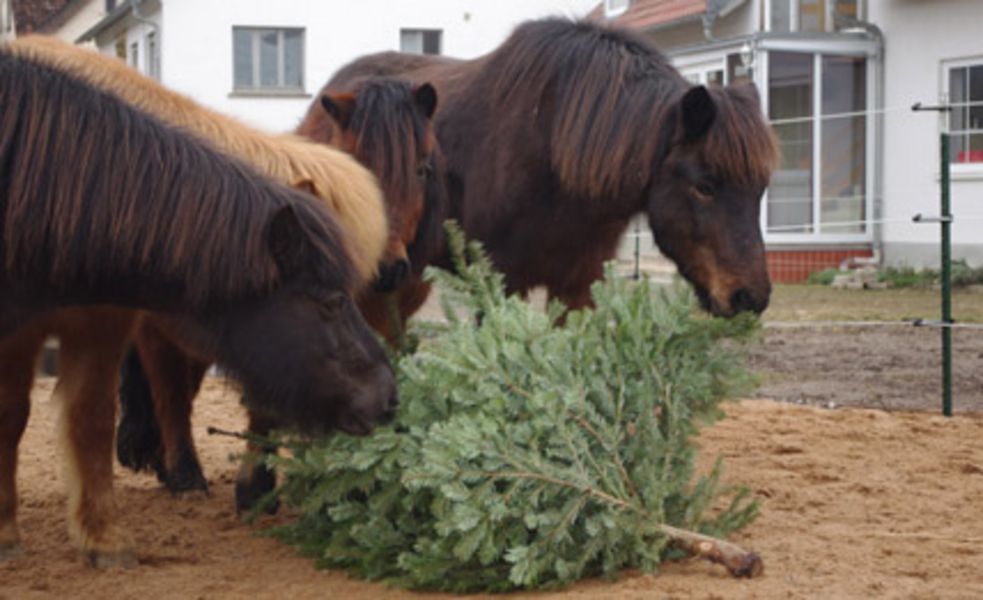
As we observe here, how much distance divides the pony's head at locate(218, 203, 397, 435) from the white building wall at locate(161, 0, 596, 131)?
991 inches

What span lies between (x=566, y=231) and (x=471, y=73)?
1.04 metres

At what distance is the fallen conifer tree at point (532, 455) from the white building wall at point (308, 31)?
24.5m

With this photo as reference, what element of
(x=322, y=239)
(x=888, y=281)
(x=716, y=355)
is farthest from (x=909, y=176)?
(x=322, y=239)

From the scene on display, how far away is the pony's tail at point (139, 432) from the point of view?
7012mm

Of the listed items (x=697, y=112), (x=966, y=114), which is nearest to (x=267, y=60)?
(x=966, y=114)

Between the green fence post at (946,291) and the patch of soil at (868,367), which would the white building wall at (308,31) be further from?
the green fence post at (946,291)

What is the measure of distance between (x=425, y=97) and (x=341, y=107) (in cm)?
38

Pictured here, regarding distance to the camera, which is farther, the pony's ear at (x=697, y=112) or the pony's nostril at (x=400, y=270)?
the pony's ear at (x=697, y=112)

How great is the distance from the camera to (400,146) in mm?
5699

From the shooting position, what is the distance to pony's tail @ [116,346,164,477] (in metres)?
7.01

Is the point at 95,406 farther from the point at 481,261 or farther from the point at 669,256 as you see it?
the point at 669,256

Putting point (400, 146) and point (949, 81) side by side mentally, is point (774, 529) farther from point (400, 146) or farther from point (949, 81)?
point (949, 81)

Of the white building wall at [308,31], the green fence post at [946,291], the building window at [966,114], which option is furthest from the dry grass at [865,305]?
the white building wall at [308,31]

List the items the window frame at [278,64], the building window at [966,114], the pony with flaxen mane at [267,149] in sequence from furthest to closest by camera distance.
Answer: the window frame at [278,64]
the building window at [966,114]
the pony with flaxen mane at [267,149]
